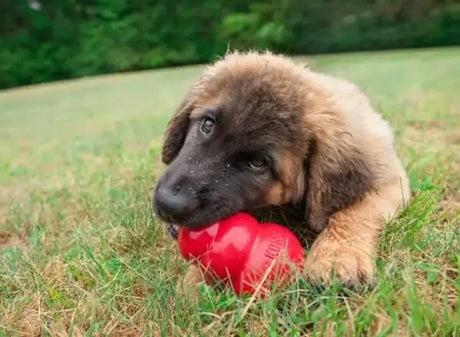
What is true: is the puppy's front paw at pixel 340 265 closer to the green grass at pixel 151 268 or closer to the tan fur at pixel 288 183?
the green grass at pixel 151 268

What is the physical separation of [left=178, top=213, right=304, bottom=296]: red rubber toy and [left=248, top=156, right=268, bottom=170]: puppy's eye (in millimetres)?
281

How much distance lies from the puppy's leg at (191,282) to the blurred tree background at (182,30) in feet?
103

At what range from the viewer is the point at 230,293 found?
276cm

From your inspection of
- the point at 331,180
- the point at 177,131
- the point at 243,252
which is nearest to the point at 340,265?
the point at 243,252

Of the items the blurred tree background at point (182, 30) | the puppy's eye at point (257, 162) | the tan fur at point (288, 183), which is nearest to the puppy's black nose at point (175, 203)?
the puppy's eye at point (257, 162)

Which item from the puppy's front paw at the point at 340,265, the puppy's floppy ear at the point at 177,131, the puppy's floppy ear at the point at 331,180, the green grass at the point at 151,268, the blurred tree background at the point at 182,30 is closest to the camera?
the green grass at the point at 151,268

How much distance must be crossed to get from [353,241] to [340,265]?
253 millimetres

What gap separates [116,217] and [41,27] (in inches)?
1337

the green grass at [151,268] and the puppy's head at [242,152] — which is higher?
the puppy's head at [242,152]

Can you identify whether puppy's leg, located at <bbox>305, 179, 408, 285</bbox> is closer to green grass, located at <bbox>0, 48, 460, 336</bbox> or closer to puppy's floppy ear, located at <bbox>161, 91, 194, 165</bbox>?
green grass, located at <bbox>0, 48, 460, 336</bbox>

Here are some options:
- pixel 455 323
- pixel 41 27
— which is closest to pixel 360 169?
pixel 455 323

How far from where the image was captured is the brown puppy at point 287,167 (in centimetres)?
295

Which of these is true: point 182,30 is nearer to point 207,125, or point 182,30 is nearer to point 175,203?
point 207,125

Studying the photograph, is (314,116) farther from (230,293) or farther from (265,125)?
(230,293)
